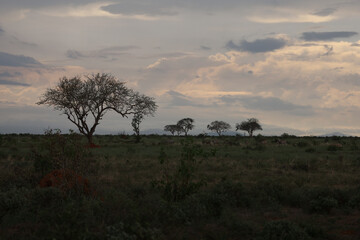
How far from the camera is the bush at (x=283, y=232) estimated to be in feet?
25.8

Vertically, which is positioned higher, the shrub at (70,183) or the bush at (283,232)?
the shrub at (70,183)

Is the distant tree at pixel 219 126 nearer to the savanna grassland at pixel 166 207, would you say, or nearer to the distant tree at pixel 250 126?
the distant tree at pixel 250 126

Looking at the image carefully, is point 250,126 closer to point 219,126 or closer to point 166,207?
point 219,126

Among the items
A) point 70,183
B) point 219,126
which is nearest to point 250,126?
point 219,126

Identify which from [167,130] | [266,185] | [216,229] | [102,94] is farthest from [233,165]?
[167,130]

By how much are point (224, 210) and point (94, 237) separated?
445cm

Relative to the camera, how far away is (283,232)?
7.92m

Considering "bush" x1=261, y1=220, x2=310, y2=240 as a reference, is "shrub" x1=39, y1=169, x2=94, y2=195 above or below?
above

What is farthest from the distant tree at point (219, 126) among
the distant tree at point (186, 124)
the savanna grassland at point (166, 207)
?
the savanna grassland at point (166, 207)

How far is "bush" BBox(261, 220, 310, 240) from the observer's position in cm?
786

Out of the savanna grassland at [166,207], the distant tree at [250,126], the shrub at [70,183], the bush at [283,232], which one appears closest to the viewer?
the bush at [283,232]

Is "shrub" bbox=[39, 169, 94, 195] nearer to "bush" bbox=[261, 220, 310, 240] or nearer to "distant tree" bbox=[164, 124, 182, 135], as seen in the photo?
"bush" bbox=[261, 220, 310, 240]

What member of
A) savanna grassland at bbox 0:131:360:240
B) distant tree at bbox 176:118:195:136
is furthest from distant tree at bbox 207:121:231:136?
savanna grassland at bbox 0:131:360:240

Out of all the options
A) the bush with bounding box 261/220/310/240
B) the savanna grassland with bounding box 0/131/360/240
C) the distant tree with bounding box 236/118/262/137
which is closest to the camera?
the bush with bounding box 261/220/310/240
